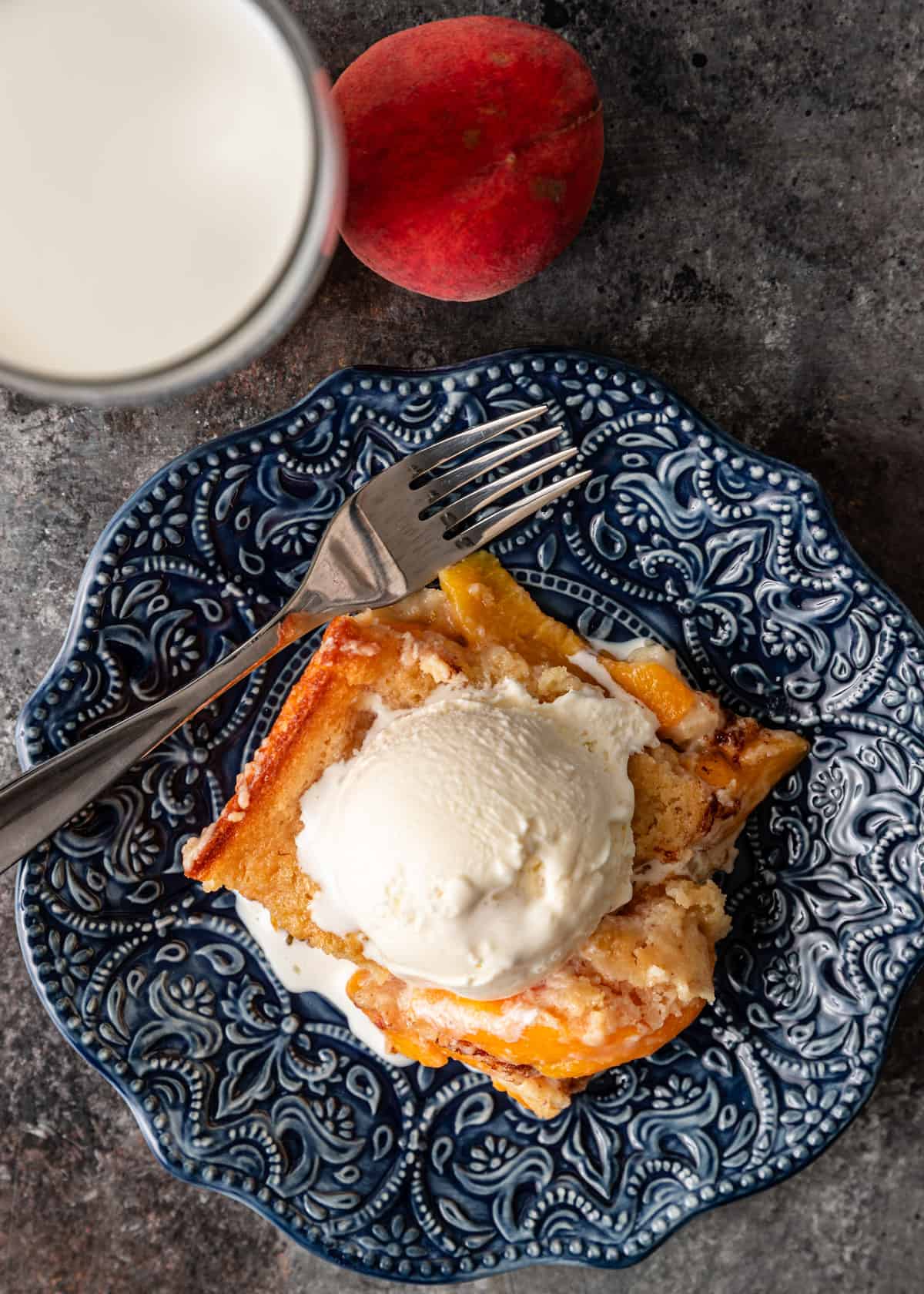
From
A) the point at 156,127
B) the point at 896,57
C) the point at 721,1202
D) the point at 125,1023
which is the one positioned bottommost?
the point at 721,1202

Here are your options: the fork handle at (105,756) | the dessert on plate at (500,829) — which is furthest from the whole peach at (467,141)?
the fork handle at (105,756)

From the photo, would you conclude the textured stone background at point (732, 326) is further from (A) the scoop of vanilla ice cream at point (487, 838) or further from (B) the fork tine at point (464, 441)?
(A) the scoop of vanilla ice cream at point (487, 838)

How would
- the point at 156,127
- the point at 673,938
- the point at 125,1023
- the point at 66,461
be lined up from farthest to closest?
the point at 66,461, the point at 125,1023, the point at 673,938, the point at 156,127

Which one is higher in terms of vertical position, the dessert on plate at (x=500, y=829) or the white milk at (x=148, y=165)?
→ the white milk at (x=148, y=165)

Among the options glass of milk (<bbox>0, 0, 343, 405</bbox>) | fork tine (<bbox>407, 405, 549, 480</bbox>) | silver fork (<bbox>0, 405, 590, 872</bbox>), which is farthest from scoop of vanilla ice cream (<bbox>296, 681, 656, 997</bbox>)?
glass of milk (<bbox>0, 0, 343, 405</bbox>)

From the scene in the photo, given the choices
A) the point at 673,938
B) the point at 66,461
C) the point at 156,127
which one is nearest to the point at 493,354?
the point at 156,127

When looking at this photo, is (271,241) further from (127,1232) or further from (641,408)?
(127,1232)

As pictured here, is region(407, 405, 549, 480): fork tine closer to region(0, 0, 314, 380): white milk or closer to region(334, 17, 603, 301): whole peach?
region(334, 17, 603, 301): whole peach
